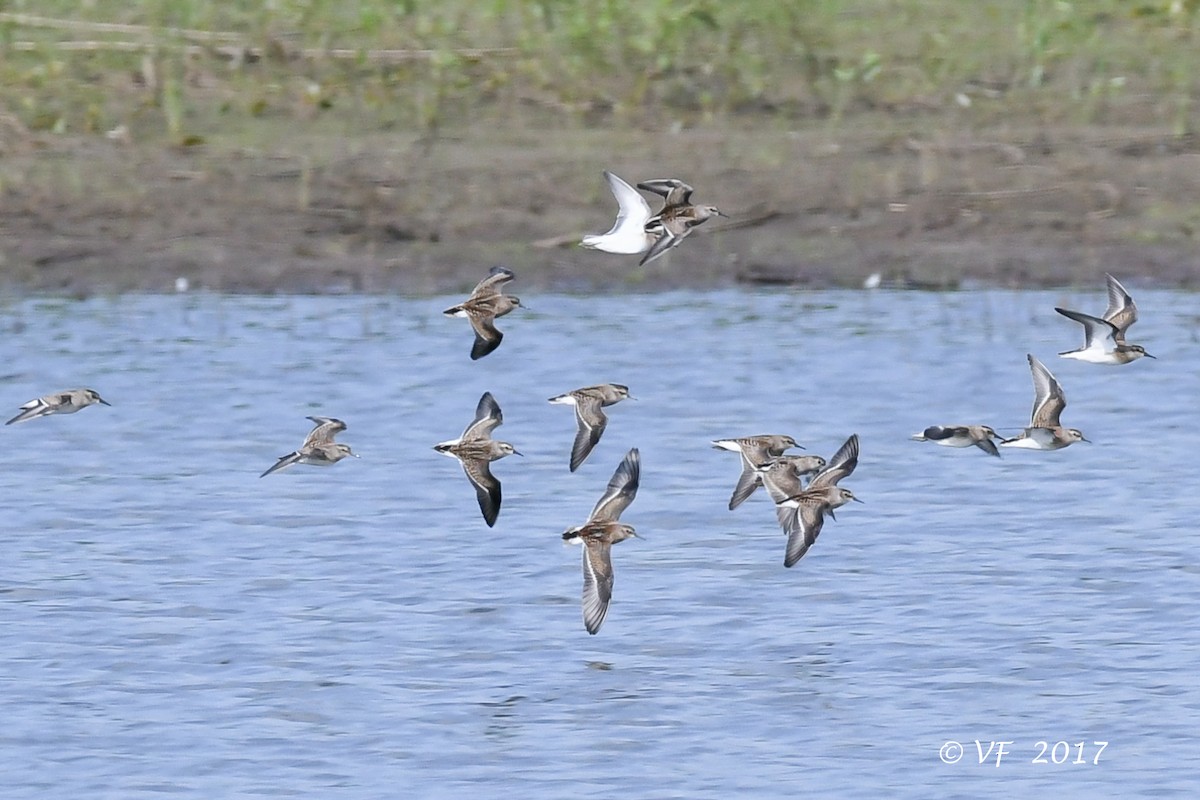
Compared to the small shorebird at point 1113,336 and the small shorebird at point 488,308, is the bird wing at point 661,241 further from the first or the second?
the small shorebird at point 1113,336

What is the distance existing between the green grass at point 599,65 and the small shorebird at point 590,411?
7582 millimetres

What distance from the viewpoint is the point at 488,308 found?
10.3m

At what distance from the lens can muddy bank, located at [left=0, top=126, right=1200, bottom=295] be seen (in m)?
16.7

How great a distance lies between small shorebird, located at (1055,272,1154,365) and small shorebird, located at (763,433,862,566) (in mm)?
1087

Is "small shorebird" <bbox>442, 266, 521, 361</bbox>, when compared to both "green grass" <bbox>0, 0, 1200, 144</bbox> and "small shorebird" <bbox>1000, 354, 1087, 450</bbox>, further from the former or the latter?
"green grass" <bbox>0, 0, 1200, 144</bbox>

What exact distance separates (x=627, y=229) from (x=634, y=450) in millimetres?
1490

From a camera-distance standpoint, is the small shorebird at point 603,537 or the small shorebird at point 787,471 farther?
the small shorebird at point 787,471

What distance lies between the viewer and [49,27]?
61.6ft

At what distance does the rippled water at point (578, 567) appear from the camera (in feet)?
30.5

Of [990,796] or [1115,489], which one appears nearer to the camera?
[990,796]

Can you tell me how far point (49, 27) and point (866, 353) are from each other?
6.88 metres

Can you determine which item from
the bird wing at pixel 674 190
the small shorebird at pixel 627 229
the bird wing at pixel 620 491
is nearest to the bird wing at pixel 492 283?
the small shorebird at pixel 627 229

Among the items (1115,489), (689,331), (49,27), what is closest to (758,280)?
(689,331)

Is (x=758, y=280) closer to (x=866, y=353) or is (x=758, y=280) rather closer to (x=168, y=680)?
(x=866, y=353)
